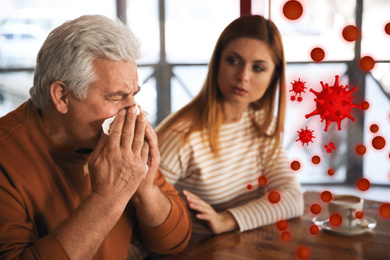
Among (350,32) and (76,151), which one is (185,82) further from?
(350,32)

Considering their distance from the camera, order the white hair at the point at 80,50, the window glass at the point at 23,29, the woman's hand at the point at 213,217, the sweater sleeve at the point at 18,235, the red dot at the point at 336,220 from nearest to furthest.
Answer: the red dot at the point at 336,220, the sweater sleeve at the point at 18,235, the white hair at the point at 80,50, the woman's hand at the point at 213,217, the window glass at the point at 23,29

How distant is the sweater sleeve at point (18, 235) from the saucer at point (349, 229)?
2.25 ft

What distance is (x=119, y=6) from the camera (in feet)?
12.8

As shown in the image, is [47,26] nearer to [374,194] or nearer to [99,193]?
[374,194]

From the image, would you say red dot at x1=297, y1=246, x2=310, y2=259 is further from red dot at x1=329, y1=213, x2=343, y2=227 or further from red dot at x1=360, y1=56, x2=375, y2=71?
red dot at x1=360, y1=56, x2=375, y2=71

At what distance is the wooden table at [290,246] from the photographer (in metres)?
1.02

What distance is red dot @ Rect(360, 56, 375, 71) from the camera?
0.41 metres

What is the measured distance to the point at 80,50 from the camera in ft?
3.06

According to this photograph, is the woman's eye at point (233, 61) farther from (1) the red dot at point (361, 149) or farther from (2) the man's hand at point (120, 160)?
(1) the red dot at point (361, 149)

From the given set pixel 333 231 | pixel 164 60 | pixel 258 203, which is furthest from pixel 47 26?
pixel 333 231

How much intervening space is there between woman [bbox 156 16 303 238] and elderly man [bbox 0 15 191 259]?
0.95 ft

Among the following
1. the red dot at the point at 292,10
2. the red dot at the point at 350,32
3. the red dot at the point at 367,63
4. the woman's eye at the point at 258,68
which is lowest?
the woman's eye at the point at 258,68

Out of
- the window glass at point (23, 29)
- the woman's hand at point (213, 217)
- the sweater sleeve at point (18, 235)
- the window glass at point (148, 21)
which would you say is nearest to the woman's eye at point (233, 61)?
the woman's hand at point (213, 217)

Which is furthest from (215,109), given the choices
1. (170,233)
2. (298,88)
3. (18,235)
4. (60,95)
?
(298,88)
